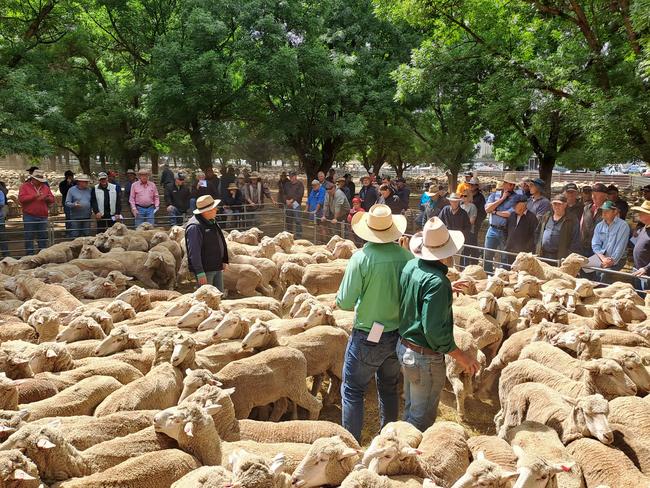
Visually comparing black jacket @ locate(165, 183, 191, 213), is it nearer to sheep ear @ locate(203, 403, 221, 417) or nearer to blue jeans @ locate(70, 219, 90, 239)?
blue jeans @ locate(70, 219, 90, 239)

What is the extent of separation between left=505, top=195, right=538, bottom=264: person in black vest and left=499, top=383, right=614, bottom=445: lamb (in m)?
5.52

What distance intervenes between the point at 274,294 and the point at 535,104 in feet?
24.8

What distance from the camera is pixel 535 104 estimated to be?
43.6ft

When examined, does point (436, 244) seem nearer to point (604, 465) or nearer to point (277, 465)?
point (604, 465)

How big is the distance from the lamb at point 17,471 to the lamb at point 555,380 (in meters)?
3.94

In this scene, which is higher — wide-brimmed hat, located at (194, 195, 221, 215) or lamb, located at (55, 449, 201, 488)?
wide-brimmed hat, located at (194, 195, 221, 215)

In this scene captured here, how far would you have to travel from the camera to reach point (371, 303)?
4.86 metres

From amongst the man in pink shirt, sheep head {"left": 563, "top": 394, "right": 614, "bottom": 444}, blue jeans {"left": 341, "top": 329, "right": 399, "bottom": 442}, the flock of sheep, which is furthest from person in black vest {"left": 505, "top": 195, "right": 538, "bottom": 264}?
the man in pink shirt

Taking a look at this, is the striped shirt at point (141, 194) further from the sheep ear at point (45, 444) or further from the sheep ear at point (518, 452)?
the sheep ear at point (518, 452)

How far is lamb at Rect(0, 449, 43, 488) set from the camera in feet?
11.2

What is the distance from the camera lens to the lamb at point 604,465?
3.86m

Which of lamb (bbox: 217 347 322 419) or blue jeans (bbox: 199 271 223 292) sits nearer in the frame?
lamb (bbox: 217 347 322 419)

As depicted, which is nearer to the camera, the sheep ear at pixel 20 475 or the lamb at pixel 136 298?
the sheep ear at pixel 20 475

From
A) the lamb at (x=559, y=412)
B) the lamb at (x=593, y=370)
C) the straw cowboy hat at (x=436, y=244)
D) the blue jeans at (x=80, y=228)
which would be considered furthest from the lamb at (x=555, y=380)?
the blue jeans at (x=80, y=228)
